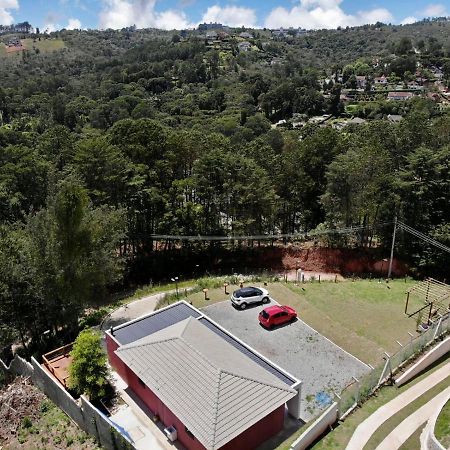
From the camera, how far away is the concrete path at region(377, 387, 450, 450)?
15.3 m

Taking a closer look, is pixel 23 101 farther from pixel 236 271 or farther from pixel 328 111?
pixel 236 271

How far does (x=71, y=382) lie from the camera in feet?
60.1

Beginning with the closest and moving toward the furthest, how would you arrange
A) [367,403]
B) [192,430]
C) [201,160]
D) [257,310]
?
[192,430], [367,403], [257,310], [201,160]

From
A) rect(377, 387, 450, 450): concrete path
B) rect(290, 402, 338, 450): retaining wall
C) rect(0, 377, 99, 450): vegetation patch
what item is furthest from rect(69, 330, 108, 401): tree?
rect(377, 387, 450, 450): concrete path

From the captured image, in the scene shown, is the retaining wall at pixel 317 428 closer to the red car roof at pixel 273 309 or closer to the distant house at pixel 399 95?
the red car roof at pixel 273 309

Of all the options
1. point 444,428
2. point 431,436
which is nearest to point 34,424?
point 431,436

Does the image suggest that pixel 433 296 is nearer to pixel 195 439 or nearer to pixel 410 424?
pixel 410 424

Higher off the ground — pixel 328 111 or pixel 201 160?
pixel 328 111

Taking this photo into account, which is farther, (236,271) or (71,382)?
(236,271)

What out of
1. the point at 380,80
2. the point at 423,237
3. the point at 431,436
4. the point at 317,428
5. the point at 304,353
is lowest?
the point at 304,353

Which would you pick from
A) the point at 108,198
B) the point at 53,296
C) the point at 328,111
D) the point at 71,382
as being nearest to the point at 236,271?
the point at 108,198

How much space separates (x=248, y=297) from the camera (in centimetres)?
2530

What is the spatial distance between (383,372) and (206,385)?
25.0 ft

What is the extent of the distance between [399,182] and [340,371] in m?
17.0
